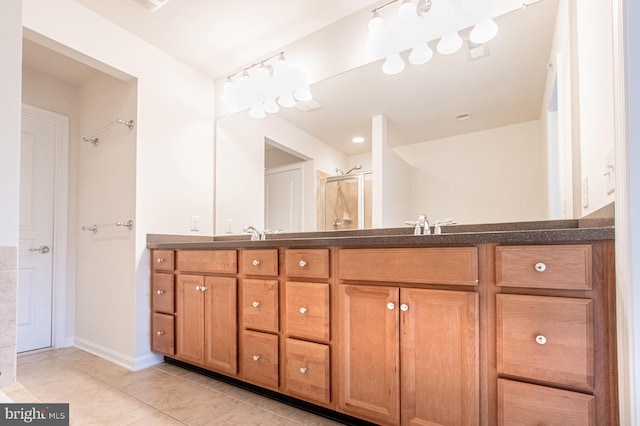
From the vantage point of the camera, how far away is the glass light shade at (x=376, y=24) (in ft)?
6.51

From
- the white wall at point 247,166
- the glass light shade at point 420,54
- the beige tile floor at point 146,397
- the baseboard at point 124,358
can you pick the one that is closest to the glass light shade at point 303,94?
the white wall at point 247,166

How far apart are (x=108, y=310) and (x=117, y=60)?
1.84m

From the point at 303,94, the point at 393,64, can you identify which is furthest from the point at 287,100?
the point at 393,64

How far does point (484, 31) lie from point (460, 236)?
1.21m

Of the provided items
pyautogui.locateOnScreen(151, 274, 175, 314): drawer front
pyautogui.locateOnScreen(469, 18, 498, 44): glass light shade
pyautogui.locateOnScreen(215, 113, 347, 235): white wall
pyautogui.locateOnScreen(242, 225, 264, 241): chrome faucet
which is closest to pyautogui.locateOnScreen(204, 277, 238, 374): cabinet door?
pyautogui.locateOnScreen(151, 274, 175, 314): drawer front

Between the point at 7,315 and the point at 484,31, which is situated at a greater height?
the point at 484,31

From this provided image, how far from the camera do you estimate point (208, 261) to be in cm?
206

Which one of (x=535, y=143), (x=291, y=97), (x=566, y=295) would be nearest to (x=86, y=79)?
(x=291, y=97)

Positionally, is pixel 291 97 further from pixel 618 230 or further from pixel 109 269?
pixel 618 230

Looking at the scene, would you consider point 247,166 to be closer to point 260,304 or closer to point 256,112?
point 256,112

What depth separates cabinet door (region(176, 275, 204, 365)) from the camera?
2.07 meters

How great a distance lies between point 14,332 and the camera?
1097 millimetres

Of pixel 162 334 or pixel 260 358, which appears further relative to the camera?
pixel 162 334

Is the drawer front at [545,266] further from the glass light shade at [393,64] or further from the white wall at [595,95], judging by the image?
the glass light shade at [393,64]
